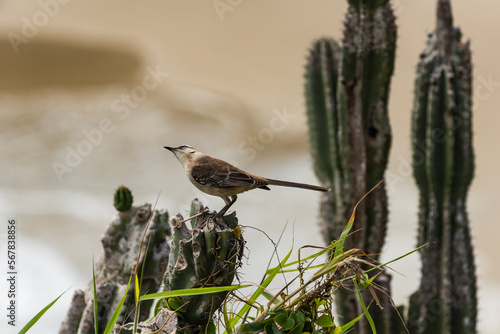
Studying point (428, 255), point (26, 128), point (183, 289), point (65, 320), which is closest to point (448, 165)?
point (428, 255)

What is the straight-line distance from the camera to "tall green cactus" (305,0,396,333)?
4266 mm

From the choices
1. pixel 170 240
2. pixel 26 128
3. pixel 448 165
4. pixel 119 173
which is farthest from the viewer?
pixel 26 128

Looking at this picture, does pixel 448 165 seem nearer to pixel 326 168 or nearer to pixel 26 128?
pixel 326 168

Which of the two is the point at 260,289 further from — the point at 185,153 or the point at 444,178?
the point at 444,178

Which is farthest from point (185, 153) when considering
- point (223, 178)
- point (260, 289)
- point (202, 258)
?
point (260, 289)

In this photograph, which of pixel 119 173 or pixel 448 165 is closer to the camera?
pixel 448 165

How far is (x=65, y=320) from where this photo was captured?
9.57 ft

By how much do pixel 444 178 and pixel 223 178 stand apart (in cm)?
294

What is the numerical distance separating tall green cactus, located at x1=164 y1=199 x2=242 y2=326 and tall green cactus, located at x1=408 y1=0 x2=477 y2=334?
2.93 meters

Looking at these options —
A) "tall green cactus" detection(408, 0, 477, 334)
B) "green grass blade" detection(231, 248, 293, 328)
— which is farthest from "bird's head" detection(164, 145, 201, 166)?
"tall green cactus" detection(408, 0, 477, 334)

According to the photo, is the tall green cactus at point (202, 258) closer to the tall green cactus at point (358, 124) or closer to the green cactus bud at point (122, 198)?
the green cactus bud at point (122, 198)

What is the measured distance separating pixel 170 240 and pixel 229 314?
0.96 ft

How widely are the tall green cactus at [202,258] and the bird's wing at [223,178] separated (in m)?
0.07

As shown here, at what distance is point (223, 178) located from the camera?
5.81ft
